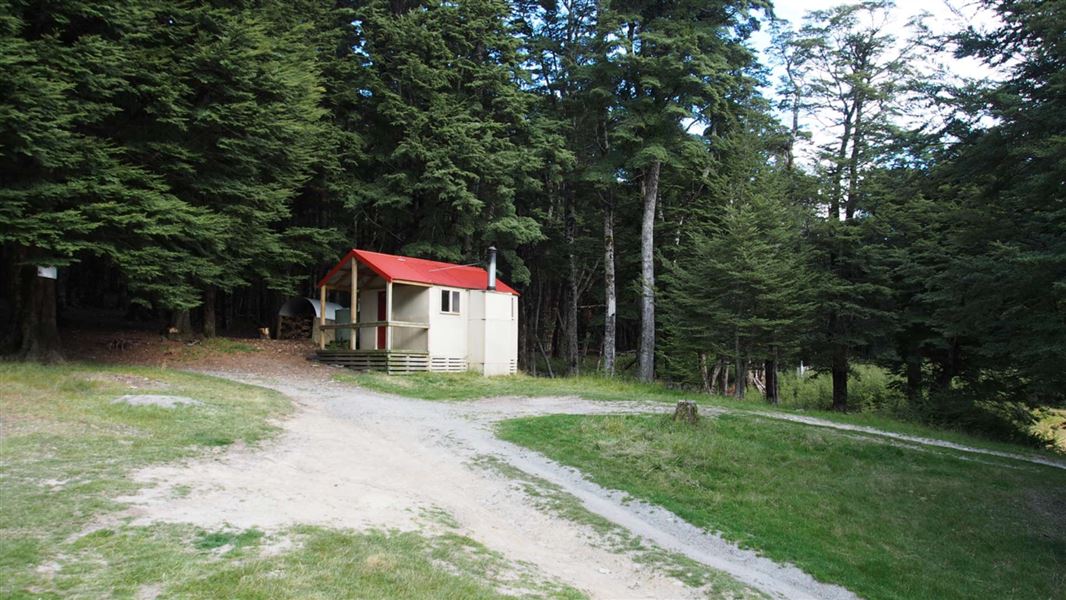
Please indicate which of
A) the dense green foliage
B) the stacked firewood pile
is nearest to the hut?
the dense green foliage

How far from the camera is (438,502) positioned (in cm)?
737

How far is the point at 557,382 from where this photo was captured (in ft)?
70.6

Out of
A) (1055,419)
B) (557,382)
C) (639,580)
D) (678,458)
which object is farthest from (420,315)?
(1055,419)

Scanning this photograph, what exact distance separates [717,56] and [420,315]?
1507 cm

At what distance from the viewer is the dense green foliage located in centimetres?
1195

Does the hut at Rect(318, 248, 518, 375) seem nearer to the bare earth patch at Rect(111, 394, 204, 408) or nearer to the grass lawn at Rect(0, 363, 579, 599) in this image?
the bare earth patch at Rect(111, 394, 204, 408)

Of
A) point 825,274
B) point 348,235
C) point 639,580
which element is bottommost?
point 639,580

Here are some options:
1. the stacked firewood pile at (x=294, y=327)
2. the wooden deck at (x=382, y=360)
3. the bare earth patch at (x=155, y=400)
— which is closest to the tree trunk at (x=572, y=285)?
the wooden deck at (x=382, y=360)

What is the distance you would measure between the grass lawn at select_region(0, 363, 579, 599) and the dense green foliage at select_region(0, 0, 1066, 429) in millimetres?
7965

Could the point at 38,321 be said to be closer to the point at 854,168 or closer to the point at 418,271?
the point at 418,271

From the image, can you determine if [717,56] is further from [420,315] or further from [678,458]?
[678,458]

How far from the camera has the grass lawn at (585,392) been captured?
1628cm

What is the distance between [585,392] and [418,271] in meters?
7.49

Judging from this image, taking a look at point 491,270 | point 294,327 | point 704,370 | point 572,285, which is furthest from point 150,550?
point 572,285
